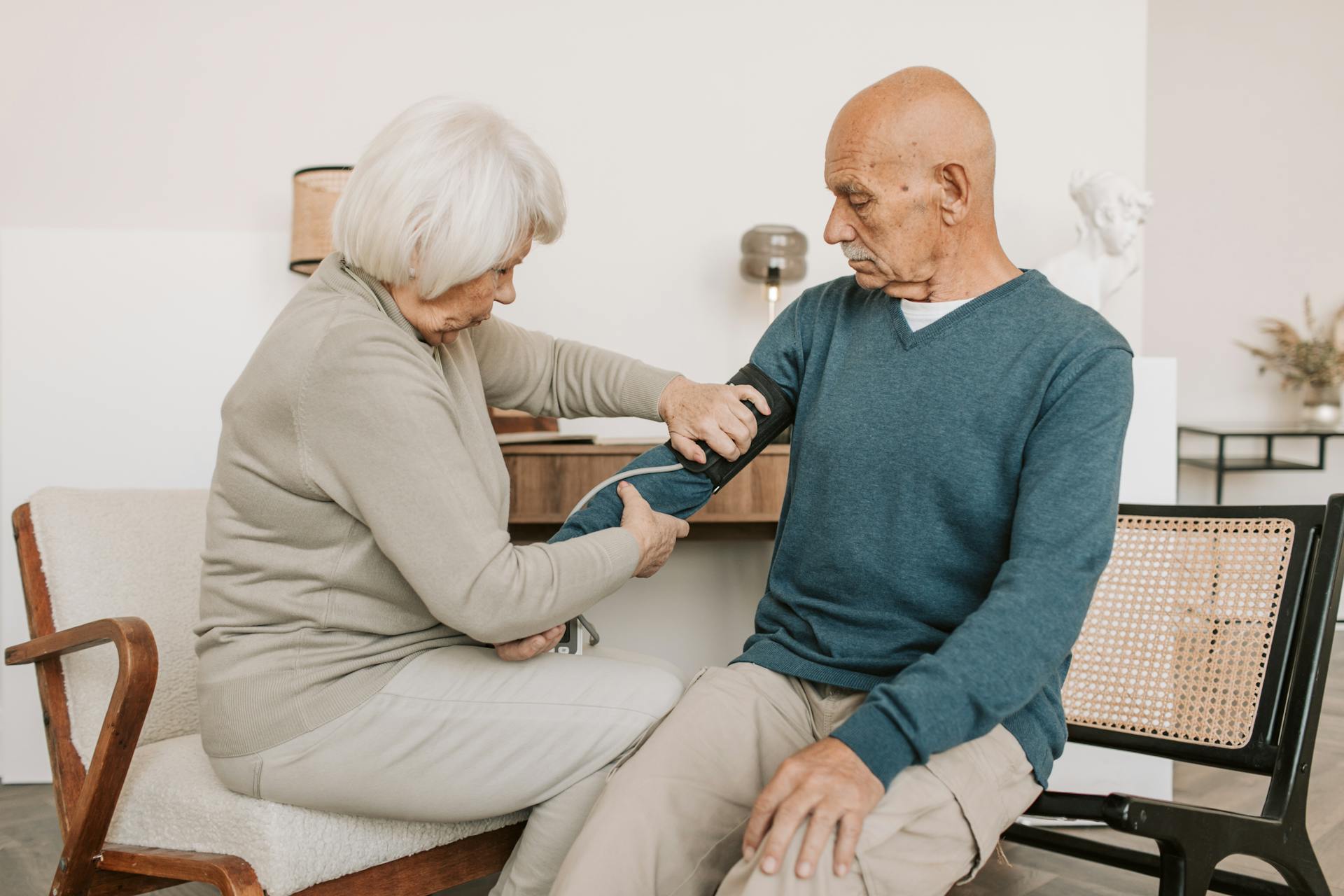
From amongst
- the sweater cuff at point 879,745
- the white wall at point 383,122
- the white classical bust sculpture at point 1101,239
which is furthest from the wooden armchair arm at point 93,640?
the white classical bust sculpture at point 1101,239

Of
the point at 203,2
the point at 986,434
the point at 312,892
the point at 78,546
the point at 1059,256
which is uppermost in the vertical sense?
the point at 203,2

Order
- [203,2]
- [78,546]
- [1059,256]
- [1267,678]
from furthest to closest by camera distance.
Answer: [203,2]
[1059,256]
[78,546]
[1267,678]

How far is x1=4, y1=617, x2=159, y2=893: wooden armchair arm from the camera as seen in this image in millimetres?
1304

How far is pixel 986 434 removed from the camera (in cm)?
122

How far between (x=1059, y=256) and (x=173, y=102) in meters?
2.16

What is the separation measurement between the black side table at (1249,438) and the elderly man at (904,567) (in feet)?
11.8

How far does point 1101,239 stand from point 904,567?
1341 mm

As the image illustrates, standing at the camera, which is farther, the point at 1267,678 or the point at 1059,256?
the point at 1059,256

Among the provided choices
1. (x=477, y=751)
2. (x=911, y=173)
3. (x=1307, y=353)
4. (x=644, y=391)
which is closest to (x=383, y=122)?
(x=644, y=391)

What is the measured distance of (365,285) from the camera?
127cm

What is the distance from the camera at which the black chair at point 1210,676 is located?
126 centimetres

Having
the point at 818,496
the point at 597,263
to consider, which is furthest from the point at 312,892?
the point at 597,263

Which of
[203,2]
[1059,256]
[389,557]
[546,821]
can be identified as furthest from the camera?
[203,2]

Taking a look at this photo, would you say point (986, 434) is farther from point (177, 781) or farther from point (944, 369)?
point (177, 781)
